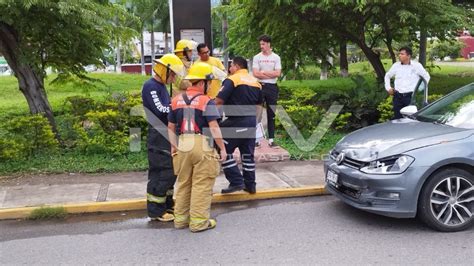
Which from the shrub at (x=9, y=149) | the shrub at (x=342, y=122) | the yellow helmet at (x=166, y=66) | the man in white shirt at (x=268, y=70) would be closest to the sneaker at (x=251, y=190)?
the yellow helmet at (x=166, y=66)

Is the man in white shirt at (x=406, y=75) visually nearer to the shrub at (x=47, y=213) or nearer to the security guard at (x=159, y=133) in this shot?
the security guard at (x=159, y=133)

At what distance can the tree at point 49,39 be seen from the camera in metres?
7.64

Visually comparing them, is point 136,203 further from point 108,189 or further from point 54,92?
point 54,92

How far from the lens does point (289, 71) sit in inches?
553

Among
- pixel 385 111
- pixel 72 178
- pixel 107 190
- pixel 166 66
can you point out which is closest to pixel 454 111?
pixel 166 66

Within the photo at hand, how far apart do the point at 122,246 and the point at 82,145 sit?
3901mm

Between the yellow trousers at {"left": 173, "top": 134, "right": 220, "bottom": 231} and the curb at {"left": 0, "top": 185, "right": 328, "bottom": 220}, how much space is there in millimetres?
1042

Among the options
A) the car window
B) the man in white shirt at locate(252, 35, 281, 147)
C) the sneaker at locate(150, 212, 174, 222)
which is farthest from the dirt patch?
the car window

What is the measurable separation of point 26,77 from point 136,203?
4164mm

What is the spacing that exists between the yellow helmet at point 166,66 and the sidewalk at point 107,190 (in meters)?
1.68

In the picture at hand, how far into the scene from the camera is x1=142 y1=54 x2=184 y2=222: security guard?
5355mm

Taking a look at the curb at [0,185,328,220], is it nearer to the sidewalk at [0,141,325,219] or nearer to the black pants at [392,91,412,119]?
the sidewalk at [0,141,325,219]

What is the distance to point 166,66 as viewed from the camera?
209 inches

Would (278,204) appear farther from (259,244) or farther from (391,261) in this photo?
(391,261)
